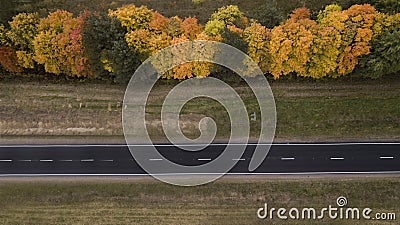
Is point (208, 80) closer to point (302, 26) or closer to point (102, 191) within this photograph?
point (302, 26)

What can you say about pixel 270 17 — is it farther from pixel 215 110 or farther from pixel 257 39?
pixel 215 110

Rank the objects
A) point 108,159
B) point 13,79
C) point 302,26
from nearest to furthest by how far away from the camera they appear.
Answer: point 302,26
point 108,159
point 13,79

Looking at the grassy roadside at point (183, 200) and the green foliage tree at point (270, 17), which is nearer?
the grassy roadside at point (183, 200)

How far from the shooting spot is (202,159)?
140ft

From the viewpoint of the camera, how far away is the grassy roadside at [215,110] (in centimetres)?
4322

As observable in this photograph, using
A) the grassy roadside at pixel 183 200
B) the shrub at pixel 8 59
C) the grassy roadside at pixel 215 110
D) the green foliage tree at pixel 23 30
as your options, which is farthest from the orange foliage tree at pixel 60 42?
the grassy roadside at pixel 183 200

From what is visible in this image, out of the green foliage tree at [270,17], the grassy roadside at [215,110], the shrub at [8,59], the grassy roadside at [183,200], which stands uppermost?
the green foliage tree at [270,17]

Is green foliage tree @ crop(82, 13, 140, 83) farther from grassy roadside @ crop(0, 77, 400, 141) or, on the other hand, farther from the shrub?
the shrub

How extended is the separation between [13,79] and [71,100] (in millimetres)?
6888

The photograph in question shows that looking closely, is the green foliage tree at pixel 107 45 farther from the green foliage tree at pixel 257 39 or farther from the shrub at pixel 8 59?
the green foliage tree at pixel 257 39

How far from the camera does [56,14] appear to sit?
42.0 m

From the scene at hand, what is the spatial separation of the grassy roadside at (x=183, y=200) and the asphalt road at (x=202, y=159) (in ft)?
4.11

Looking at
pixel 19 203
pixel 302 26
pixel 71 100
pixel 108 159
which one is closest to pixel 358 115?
pixel 302 26

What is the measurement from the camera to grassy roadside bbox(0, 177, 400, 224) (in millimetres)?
40656
